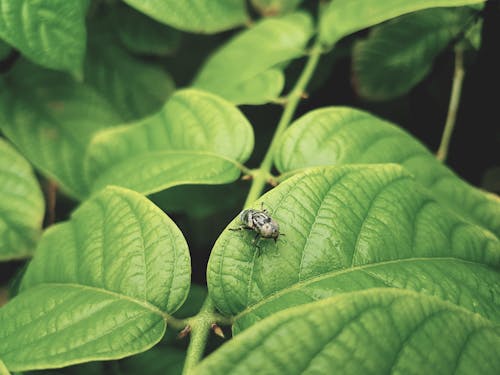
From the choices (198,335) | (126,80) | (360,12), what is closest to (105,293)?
(198,335)

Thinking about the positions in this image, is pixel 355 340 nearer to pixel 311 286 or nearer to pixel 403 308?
pixel 403 308

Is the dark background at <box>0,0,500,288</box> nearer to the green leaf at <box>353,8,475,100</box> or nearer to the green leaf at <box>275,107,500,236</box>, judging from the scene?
the green leaf at <box>353,8,475,100</box>

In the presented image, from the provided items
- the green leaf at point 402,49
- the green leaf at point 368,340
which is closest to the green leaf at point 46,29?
the green leaf at point 402,49

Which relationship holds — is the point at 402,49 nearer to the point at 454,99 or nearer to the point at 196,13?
the point at 454,99

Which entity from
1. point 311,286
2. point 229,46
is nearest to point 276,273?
point 311,286

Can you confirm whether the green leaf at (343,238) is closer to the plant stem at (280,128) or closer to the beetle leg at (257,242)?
the beetle leg at (257,242)

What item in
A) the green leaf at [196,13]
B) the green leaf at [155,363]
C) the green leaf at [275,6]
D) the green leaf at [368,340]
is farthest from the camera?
the green leaf at [275,6]

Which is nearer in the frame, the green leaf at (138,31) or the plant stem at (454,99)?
the plant stem at (454,99)
